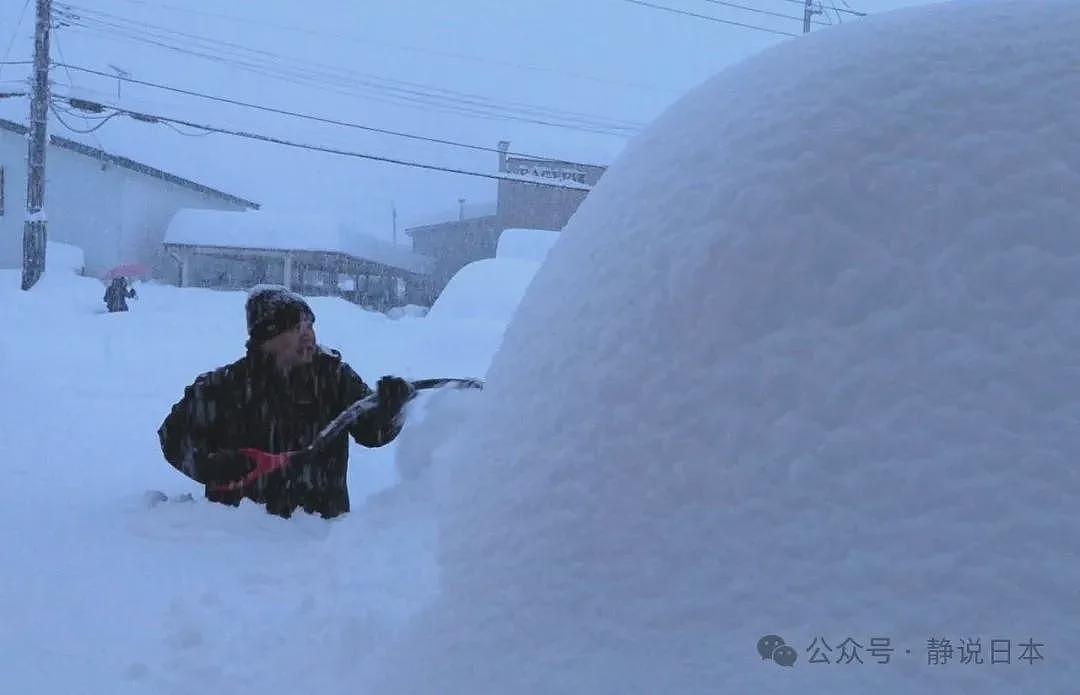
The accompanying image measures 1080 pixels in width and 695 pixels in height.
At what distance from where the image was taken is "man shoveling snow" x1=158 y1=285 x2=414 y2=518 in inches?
124

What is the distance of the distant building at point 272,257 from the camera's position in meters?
25.5

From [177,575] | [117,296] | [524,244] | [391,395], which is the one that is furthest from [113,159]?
[177,575]

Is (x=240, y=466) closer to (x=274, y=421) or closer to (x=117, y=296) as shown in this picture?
(x=274, y=421)

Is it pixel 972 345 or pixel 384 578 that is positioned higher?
pixel 972 345

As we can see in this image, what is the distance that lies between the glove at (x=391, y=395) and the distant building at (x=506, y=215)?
1673 centimetres

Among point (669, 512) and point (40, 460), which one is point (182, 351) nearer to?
point (40, 460)

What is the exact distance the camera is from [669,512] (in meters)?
1.26

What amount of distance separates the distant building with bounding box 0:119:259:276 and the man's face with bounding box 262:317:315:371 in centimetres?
2107

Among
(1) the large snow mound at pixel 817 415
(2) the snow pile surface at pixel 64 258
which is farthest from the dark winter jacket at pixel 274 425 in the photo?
Answer: (2) the snow pile surface at pixel 64 258

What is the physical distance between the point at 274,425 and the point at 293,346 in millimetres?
318

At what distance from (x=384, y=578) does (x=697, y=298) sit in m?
1.19

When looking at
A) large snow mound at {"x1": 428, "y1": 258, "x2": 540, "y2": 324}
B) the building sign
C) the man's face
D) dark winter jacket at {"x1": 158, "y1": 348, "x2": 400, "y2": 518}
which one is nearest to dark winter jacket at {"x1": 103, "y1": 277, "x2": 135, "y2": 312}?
large snow mound at {"x1": 428, "y1": 258, "x2": 540, "y2": 324}

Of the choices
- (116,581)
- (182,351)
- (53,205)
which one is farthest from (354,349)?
(53,205)

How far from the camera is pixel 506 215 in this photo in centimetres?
2997
